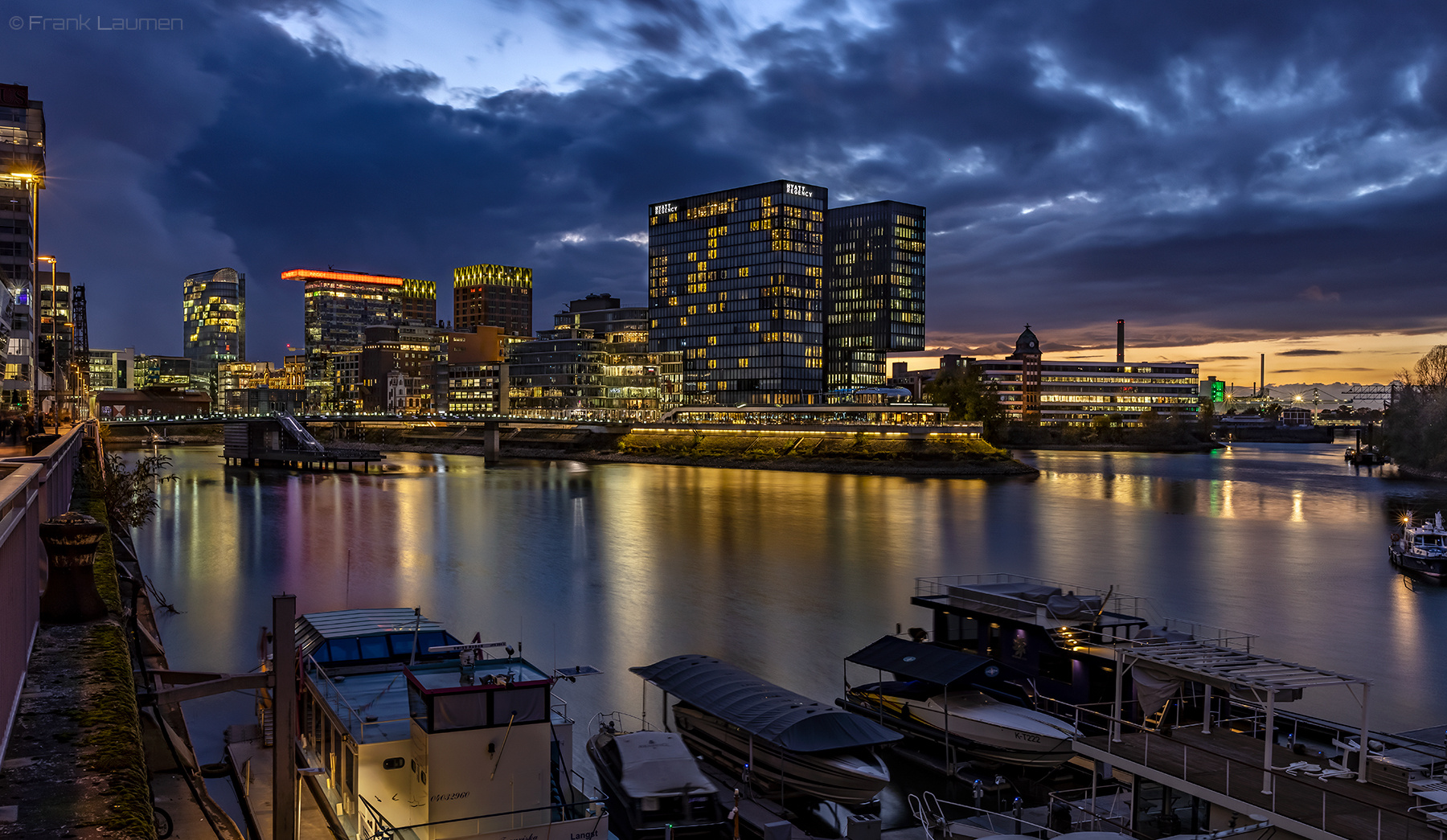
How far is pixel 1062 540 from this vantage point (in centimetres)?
6431

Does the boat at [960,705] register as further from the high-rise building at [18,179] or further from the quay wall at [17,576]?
the high-rise building at [18,179]

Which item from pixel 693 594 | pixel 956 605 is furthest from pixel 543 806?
pixel 693 594

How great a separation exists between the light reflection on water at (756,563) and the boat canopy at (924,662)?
3.47 meters

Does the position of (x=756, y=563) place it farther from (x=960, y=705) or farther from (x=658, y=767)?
(x=658, y=767)

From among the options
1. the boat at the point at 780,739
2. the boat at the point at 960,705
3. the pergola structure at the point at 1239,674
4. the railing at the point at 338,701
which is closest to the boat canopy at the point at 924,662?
the boat at the point at 960,705

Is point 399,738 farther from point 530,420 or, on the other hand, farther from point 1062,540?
point 530,420

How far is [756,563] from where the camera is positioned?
179 feet

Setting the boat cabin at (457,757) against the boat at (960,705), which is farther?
the boat at (960,705)

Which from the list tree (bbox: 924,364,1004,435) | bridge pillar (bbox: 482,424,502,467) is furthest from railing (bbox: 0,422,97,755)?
tree (bbox: 924,364,1004,435)

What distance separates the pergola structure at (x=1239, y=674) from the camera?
45.7ft

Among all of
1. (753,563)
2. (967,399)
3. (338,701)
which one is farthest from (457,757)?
(967,399)

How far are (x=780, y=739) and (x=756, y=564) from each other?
114ft

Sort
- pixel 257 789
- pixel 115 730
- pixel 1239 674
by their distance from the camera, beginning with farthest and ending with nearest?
pixel 257 789 → pixel 1239 674 → pixel 115 730

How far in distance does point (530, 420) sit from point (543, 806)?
510ft
